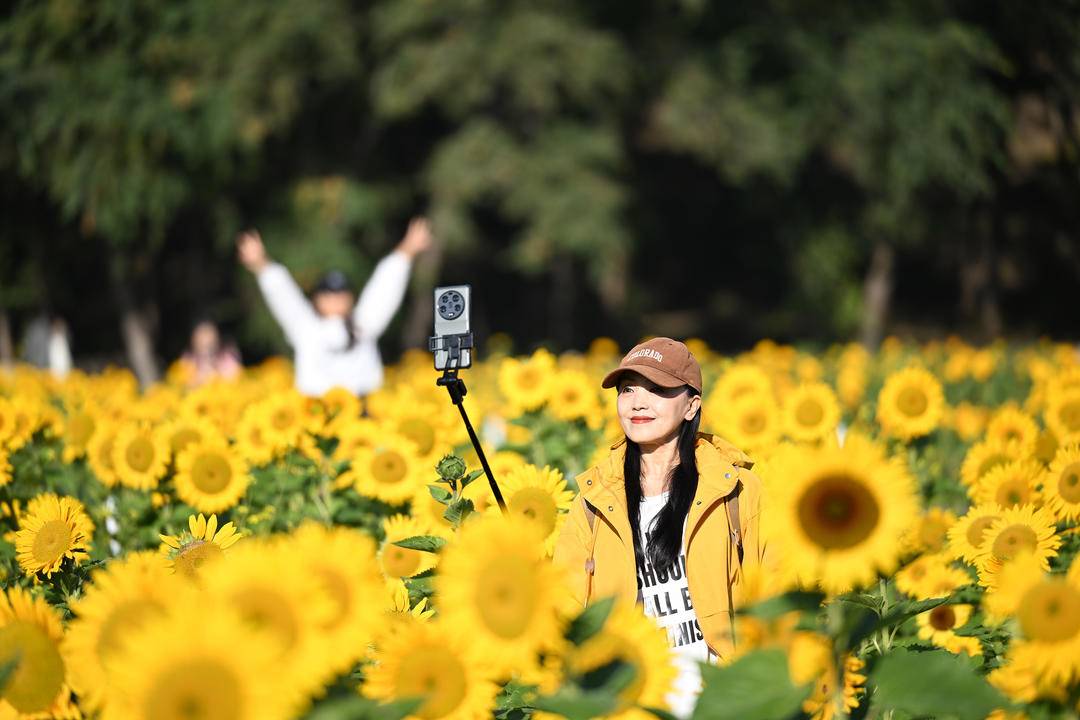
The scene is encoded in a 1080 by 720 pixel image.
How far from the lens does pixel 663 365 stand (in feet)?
10.3

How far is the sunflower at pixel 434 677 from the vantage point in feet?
5.83

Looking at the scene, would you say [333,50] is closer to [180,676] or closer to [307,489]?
[307,489]

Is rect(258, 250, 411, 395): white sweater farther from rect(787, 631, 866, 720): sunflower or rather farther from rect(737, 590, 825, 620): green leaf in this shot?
rect(737, 590, 825, 620): green leaf

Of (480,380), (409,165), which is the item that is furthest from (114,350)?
(480,380)

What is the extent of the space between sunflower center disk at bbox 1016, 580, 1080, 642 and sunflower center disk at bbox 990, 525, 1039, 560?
91 cm

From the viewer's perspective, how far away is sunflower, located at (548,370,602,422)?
5.18 metres

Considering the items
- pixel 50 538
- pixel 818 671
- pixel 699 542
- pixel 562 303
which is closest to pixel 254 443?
pixel 50 538

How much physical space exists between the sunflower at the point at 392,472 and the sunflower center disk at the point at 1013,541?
6.76 ft

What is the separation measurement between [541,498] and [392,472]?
145 centimetres

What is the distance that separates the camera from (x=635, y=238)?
74.8 feet

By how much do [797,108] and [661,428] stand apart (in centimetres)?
1937

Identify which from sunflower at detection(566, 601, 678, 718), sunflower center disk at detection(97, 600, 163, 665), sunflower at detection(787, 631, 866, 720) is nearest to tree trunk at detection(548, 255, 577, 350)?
sunflower at detection(787, 631, 866, 720)

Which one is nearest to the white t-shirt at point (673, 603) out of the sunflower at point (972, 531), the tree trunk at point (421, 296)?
the sunflower at point (972, 531)

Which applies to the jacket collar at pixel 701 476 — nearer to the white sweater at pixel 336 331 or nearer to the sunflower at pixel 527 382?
the sunflower at pixel 527 382
